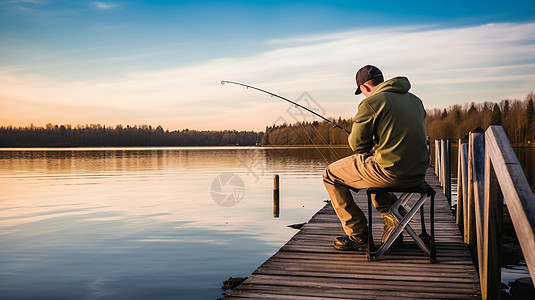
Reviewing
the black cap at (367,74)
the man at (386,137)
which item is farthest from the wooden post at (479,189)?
the black cap at (367,74)

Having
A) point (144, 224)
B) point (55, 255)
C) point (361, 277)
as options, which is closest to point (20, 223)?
point (144, 224)

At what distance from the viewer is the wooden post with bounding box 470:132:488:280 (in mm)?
4238

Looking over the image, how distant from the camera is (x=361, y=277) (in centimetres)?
438

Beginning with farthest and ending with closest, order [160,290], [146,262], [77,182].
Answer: [77,182], [146,262], [160,290]

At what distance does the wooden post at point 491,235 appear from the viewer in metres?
3.70

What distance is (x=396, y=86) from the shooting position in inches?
179

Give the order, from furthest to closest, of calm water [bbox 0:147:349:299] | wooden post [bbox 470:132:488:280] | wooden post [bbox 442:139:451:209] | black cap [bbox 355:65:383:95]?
wooden post [bbox 442:139:451:209] → calm water [bbox 0:147:349:299] → black cap [bbox 355:65:383:95] → wooden post [bbox 470:132:488:280]

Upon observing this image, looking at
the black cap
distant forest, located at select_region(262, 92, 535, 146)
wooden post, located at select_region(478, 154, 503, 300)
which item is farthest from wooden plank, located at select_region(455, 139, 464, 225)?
distant forest, located at select_region(262, 92, 535, 146)

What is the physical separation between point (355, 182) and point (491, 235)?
1465 mm

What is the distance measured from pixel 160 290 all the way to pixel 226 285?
1.11 m

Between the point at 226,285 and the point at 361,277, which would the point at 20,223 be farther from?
the point at 361,277

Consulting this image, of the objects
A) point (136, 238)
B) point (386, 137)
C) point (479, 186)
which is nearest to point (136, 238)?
point (136, 238)

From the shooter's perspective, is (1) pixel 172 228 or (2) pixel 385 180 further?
(1) pixel 172 228

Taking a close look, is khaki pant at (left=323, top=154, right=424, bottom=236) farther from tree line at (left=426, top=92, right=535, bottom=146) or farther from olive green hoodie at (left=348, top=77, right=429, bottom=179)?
tree line at (left=426, top=92, right=535, bottom=146)
